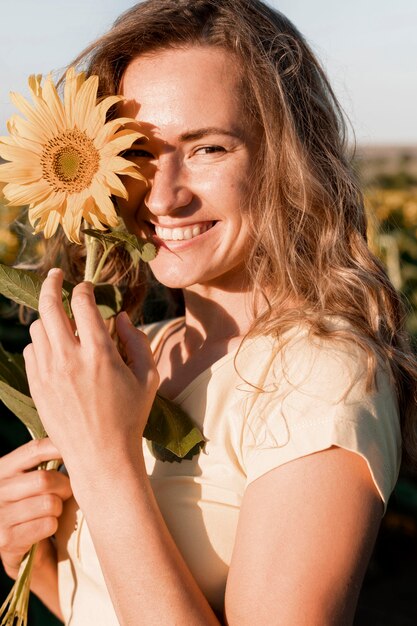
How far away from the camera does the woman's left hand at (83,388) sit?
5.17 feet

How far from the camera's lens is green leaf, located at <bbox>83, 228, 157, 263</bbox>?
5.78ft

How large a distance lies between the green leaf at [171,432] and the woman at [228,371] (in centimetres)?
3

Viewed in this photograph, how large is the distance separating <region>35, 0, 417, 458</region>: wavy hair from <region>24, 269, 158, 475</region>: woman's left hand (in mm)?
378


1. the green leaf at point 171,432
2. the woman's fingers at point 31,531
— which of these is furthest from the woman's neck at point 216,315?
the woman's fingers at point 31,531

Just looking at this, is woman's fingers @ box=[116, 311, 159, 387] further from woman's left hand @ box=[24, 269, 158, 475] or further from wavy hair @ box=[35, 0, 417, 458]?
wavy hair @ box=[35, 0, 417, 458]

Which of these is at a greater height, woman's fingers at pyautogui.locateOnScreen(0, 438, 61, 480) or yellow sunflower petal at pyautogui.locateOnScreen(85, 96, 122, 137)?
yellow sunflower petal at pyautogui.locateOnScreen(85, 96, 122, 137)

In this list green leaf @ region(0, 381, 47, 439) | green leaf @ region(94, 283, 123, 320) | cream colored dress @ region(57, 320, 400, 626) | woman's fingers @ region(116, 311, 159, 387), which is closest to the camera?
cream colored dress @ region(57, 320, 400, 626)

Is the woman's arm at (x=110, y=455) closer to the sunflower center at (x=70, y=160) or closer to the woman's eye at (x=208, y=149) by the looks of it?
the sunflower center at (x=70, y=160)

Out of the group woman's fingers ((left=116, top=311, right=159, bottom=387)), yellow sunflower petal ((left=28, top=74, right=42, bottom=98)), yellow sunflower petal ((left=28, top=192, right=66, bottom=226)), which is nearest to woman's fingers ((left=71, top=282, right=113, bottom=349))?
woman's fingers ((left=116, top=311, right=159, bottom=387))

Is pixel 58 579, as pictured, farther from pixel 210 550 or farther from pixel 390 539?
pixel 390 539

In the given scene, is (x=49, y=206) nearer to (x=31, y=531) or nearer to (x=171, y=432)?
(x=171, y=432)

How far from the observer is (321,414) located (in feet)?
5.14

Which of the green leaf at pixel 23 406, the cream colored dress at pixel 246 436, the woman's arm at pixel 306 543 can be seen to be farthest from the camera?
the green leaf at pixel 23 406

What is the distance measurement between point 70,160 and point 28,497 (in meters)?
0.75
